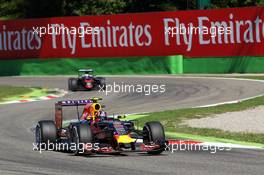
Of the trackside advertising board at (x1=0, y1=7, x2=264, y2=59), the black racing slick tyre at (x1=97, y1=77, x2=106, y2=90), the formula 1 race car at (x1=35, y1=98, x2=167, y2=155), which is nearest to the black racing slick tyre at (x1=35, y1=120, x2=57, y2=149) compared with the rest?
the formula 1 race car at (x1=35, y1=98, x2=167, y2=155)

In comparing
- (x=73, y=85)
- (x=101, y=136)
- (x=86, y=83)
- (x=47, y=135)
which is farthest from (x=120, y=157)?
(x=73, y=85)

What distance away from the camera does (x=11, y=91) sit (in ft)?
105

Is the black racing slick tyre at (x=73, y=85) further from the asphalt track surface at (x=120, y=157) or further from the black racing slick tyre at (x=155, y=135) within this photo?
the black racing slick tyre at (x=155, y=135)

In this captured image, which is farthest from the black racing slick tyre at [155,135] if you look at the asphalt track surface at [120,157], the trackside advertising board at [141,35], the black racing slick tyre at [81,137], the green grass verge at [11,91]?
the trackside advertising board at [141,35]

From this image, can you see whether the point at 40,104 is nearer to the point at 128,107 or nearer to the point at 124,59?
the point at 128,107

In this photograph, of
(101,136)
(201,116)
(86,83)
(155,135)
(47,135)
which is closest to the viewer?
(155,135)

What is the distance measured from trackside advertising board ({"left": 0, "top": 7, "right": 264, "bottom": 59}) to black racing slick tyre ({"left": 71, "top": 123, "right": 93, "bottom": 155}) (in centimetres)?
2602

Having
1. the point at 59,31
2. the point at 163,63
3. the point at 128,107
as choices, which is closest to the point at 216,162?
the point at 128,107

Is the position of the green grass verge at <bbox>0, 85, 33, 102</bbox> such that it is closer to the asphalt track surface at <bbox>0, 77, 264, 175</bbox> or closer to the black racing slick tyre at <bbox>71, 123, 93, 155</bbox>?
the asphalt track surface at <bbox>0, 77, 264, 175</bbox>

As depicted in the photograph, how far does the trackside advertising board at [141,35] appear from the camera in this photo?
38.7 meters

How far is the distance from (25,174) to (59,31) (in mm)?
32739

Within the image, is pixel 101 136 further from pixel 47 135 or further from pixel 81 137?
pixel 47 135

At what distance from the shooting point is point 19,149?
567 inches

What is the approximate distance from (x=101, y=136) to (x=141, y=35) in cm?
2810
